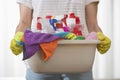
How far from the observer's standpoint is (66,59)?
73 cm

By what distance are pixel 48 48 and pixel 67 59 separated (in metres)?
0.07

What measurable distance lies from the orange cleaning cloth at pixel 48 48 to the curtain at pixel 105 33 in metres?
0.95

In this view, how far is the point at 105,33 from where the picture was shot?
1.67 meters

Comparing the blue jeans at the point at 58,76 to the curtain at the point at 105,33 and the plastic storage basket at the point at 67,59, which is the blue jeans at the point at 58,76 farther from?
the curtain at the point at 105,33

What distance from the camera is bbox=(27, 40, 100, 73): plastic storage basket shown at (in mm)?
720

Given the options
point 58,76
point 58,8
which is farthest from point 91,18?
point 58,76

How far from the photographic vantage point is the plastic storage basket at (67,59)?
72 centimetres

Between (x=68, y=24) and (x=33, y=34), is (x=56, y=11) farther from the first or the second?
(x=33, y=34)

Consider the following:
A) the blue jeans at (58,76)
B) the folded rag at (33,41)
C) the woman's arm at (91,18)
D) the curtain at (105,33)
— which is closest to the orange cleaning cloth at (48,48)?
the folded rag at (33,41)

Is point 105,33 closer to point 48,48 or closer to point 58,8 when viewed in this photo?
point 58,8
